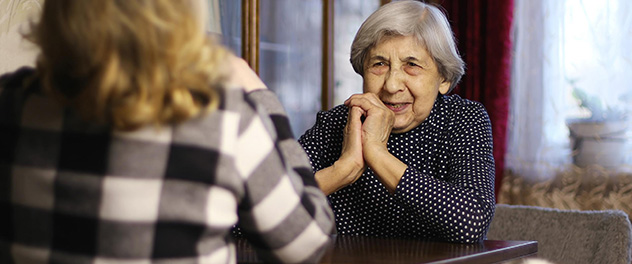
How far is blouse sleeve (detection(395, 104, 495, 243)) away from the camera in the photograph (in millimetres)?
1353

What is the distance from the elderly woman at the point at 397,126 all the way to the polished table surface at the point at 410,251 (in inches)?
11.0

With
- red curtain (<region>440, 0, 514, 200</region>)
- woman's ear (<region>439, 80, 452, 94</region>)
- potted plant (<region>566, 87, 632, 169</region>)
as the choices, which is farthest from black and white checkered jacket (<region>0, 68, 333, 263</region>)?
red curtain (<region>440, 0, 514, 200</region>)

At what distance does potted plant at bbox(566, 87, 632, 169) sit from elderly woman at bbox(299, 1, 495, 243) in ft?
4.45

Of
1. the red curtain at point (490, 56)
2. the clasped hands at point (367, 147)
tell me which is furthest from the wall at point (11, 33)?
the red curtain at point (490, 56)

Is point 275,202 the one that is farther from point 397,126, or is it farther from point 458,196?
point 397,126

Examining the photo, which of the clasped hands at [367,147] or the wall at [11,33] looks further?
the wall at [11,33]

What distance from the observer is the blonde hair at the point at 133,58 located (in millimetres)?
674

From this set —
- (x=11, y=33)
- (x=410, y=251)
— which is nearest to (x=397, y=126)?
(x=410, y=251)

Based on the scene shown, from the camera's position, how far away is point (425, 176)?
4.73 feet

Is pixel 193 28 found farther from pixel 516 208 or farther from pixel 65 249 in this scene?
pixel 516 208

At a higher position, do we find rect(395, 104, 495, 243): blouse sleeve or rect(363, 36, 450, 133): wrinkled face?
rect(363, 36, 450, 133): wrinkled face

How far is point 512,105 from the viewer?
325 centimetres

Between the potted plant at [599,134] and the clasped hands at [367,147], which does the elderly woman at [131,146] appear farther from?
the potted plant at [599,134]

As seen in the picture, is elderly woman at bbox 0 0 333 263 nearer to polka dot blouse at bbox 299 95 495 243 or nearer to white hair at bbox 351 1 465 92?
polka dot blouse at bbox 299 95 495 243
